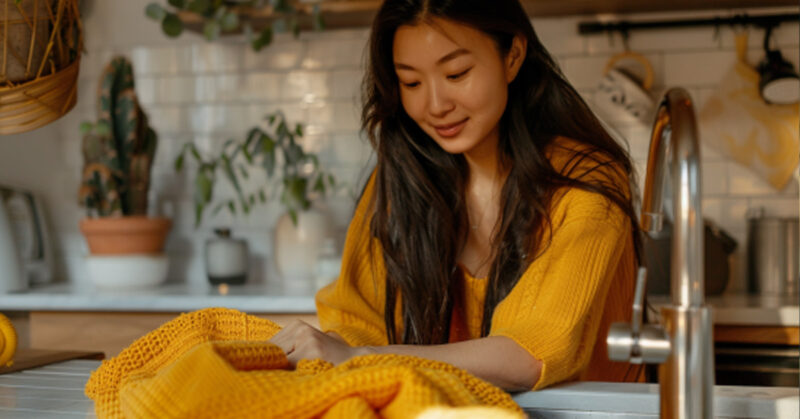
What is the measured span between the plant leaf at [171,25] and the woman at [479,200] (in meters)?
1.21

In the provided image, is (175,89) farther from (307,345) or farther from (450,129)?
(307,345)

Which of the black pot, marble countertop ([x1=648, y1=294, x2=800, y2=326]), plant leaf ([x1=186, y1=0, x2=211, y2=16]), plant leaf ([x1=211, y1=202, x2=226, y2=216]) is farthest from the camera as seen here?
plant leaf ([x1=211, y1=202, x2=226, y2=216])

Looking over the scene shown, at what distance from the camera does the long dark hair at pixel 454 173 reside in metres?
1.26

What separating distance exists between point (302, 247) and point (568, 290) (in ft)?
4.91

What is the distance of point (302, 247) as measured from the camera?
2.47 m

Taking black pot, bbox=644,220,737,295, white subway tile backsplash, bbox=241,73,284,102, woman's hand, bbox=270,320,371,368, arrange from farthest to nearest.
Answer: white subway tile backsplash, bbox=241,73,284,102, black pot, bbox=644,220,737,295, woman's hand, bbox=270,320,371,368

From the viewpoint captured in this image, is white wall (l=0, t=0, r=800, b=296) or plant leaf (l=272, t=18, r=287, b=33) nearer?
plant leaf (l=272, t=18, r=287, b=33)

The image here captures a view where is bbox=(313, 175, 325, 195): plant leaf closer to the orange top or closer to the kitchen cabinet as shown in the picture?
the kitchen cabinet

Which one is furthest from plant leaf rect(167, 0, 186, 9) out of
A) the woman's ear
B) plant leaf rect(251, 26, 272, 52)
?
the woman's ear

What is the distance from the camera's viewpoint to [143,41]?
278 centimetres

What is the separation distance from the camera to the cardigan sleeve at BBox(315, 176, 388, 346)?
1312 mm

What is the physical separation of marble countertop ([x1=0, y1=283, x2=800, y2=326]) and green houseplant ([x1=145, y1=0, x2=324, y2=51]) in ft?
2.48

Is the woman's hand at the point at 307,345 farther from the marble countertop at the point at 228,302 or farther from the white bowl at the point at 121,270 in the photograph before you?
the white bowl at the point at 121,270

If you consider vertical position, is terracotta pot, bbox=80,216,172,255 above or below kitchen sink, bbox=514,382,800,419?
above
